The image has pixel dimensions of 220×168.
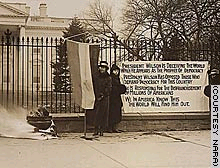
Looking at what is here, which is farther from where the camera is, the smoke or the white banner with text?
the white banner with text

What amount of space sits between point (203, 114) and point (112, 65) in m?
3.12

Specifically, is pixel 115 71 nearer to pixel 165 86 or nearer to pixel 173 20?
pixel 165 86

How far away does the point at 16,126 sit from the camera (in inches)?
521

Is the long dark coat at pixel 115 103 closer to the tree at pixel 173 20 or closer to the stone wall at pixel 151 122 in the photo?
the stone wall at pixel 151 122

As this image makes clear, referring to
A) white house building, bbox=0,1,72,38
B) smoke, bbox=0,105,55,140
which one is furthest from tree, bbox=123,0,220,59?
white house building, bbox=0,1,72,38

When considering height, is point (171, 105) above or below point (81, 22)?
below

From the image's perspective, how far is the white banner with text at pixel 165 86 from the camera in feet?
46.5

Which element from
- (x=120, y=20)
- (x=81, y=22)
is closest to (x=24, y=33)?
(x=81, y=22)

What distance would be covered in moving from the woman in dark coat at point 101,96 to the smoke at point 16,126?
1.44 m

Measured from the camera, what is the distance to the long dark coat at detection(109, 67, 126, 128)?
13.8 m

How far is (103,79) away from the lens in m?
13.5

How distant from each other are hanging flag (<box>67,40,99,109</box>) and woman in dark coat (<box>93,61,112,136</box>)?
0.96 ft

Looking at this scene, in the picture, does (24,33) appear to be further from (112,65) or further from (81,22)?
(112,65)

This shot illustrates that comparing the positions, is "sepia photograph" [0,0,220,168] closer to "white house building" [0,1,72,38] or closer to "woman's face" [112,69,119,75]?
"woman's face" [112,69,119,75]
